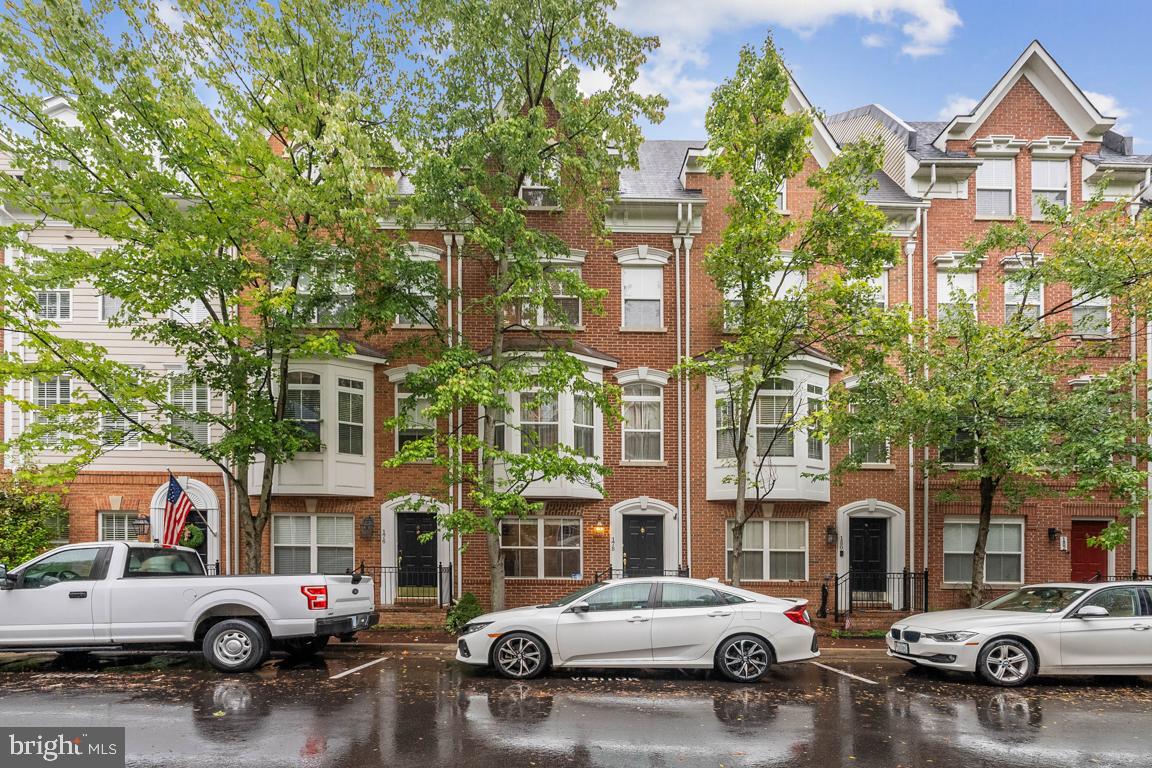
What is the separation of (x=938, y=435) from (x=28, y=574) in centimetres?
1508

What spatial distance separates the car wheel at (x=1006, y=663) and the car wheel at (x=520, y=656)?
5.99m

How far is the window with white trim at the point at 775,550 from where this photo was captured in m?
16.8

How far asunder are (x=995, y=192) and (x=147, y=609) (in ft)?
64.8

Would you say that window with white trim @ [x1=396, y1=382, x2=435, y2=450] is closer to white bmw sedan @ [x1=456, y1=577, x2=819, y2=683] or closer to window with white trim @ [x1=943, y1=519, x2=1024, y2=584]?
white bmw sedan @ [x1=456, y1=577, x2=819, y2=683]

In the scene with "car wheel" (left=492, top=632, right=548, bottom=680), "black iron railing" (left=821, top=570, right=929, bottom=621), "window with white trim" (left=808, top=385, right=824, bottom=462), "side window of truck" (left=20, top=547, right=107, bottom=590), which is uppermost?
"window with white trim" (left=808, top=385, right=824, bottom=462)

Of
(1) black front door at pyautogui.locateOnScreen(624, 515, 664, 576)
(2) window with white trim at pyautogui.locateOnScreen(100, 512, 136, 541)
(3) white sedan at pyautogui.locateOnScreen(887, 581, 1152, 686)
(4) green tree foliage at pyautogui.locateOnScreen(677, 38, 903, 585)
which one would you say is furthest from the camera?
(2) window with white trim at pyautogui.locateOnScreen(100, 512, 136, 541)

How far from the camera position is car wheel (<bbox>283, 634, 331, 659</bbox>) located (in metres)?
11.0

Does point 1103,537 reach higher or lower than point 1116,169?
lower

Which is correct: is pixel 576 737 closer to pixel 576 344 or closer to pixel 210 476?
pixel 576 344

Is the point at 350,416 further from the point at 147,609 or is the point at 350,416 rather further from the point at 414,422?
the point at 147,609

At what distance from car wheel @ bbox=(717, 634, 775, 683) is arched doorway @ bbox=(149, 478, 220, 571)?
12.2 meters

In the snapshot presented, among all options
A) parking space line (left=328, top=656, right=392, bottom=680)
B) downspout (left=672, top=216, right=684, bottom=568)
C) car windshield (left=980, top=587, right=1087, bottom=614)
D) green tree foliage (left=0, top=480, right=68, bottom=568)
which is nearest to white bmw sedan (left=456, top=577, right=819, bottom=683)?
parking space line (left=328, top=656, right=392, bottom=680)

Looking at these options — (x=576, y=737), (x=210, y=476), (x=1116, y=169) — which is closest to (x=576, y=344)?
(x=210, y=476)

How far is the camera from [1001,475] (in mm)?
14219
